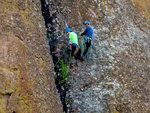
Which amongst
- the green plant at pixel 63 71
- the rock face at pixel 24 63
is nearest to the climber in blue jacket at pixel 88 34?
the green plant at pixel 63 71

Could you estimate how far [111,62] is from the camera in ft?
49.3

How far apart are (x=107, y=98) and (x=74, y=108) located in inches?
86.0

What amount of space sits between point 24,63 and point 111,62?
7.71m

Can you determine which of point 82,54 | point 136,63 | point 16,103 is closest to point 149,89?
point 136,63

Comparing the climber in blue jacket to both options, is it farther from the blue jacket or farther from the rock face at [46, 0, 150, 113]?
the rock face at [46, 0, 150, 113]

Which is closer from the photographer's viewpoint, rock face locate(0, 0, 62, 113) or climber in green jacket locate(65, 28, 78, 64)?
rock face locate(0, 0, 62, 113)

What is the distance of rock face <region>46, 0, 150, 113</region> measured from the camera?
13.3 metres

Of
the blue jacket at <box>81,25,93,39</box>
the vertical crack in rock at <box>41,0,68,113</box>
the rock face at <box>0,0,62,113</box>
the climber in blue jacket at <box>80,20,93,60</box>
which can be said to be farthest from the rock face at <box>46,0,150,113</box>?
the rock face at <box>0,0,62,113</box>

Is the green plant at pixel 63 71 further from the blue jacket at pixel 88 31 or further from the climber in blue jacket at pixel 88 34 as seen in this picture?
the blue jacket at pixel 88 31

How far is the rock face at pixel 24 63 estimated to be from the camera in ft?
25.4

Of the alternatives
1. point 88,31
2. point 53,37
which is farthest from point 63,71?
point 88,31

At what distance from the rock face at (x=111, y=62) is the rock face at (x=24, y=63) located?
2.55 meters

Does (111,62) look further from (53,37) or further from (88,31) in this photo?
(53,37)

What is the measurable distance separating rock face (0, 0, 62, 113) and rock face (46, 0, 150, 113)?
8.37ft
